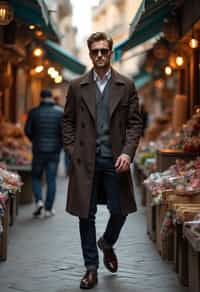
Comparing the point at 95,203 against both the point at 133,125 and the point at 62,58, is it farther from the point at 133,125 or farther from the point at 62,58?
the point at 62,58

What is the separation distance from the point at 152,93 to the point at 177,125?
2752 centimetres

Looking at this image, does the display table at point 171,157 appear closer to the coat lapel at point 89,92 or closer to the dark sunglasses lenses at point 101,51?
the coat lapel at point 89,92

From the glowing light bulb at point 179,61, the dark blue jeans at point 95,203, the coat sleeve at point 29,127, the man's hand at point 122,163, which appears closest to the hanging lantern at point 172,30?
the glowing light bulb at point 179,61

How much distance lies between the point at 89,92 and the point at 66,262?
1991mm

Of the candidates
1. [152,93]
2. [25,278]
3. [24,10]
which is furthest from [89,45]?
[152,93]

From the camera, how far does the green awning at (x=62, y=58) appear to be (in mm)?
19312

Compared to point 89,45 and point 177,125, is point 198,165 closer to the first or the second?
point 89,45

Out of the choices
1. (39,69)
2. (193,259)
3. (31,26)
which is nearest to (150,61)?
(39,69)

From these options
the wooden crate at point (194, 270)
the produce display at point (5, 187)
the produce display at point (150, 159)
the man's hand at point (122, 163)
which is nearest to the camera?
the wooden crate at point (194, 270)

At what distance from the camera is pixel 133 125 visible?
7023 millimetres

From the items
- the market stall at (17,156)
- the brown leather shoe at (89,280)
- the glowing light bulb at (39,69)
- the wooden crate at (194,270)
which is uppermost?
the glowing light bulb at (39,69)

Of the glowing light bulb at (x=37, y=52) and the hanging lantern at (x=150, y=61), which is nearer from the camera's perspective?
the glowing light bulb at (x=37, y=52)

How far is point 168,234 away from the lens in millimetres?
7984

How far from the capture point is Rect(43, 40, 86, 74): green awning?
1931cm
